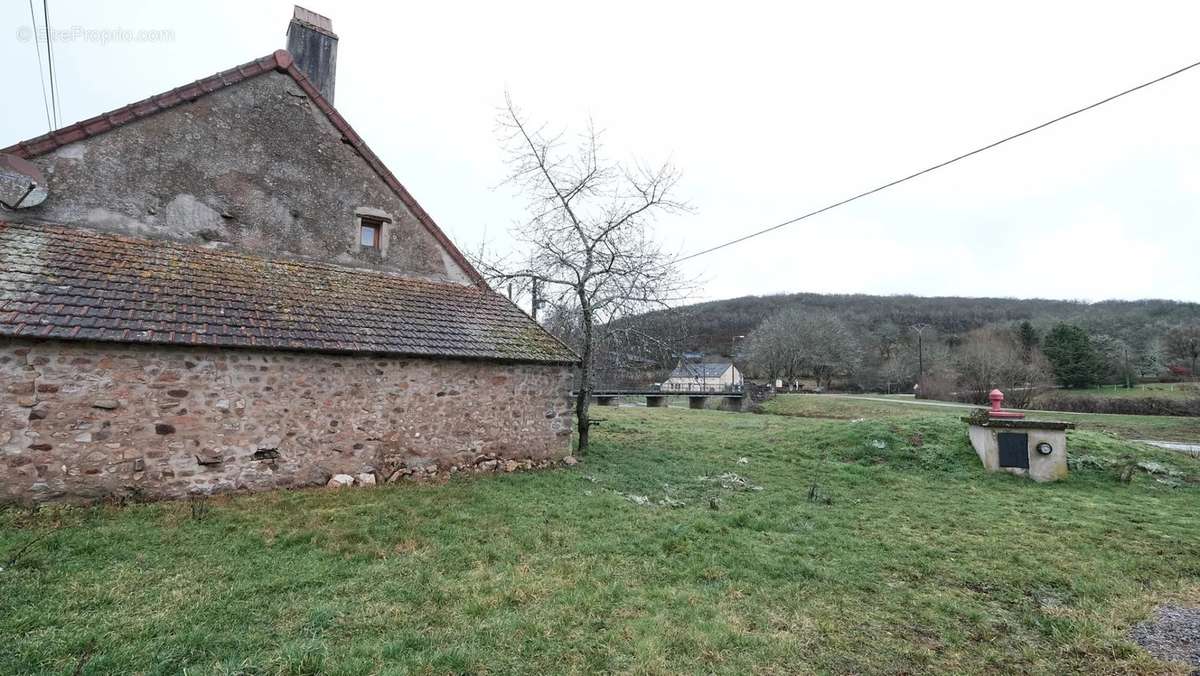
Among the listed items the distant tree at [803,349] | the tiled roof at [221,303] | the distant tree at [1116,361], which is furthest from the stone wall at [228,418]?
the distant tree at [1116,361]

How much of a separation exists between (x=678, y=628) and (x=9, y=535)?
682 centimetres

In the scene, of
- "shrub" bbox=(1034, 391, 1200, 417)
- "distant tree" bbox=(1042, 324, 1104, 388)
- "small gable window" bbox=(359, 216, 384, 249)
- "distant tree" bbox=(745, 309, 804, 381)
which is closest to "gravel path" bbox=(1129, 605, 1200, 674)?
"small gable window" bbox=(359, 216, 384, 249)

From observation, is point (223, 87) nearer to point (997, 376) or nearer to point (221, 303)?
point (221, 303)

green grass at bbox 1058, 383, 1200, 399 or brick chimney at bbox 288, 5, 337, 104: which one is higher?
brick chimney at bbox 288, 5, 337, 104

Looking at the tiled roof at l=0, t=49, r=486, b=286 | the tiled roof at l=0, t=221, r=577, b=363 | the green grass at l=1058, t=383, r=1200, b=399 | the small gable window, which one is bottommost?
the green grass at l=1058, t=383, r=1200, b=399

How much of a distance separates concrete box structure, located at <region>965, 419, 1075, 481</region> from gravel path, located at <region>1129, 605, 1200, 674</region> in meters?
6.48

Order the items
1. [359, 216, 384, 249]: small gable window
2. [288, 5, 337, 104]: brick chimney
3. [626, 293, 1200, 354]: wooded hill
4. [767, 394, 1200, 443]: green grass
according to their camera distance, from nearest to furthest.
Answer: [359, 216, 384, 249]: small gable window
[288, 5, 337, 104]: brick chimney
[767, 394, 1200, 443]: green grass
[626, 293, 1200, 354]: wooded hill

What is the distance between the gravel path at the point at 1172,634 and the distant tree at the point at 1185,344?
6063 centimetres

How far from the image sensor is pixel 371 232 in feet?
36.2

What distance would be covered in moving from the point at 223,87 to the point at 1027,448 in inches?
650

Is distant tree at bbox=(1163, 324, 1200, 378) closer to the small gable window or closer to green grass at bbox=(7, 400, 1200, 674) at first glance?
green grass at bbox=(7, 400, 1200, 674)

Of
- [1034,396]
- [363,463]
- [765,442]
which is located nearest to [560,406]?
[363,463]

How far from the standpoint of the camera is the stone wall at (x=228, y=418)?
6.60m

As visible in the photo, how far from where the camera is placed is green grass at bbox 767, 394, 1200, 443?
65.5 ft
